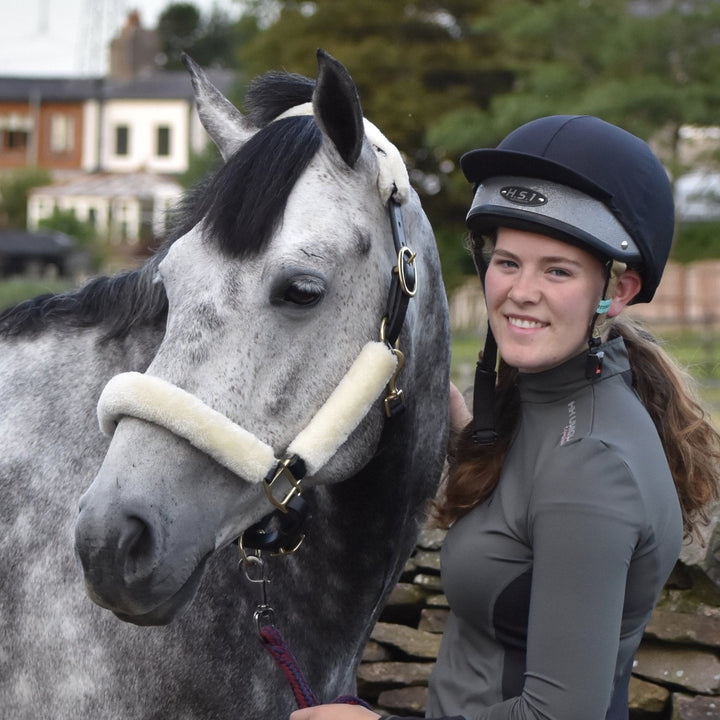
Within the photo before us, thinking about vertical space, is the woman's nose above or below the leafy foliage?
above

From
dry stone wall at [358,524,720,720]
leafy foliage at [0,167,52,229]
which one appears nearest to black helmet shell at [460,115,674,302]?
dry stone wall at [358,524,720,720]

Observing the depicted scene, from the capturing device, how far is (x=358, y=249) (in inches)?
97.3

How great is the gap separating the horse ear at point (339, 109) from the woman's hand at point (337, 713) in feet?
4.03

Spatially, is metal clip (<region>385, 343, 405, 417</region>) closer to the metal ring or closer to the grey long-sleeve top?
the metal ring

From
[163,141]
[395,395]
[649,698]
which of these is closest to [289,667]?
[395,395]

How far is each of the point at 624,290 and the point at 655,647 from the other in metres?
1.71

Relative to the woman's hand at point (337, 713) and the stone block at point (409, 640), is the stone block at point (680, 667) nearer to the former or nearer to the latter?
the stone block at point (409, 640)

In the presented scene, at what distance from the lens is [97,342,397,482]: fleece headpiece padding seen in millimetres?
2188

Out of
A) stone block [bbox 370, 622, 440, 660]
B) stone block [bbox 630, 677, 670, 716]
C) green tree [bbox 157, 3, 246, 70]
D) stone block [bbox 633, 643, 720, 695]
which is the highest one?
green tree [bbox 157, 3, 246, 70]

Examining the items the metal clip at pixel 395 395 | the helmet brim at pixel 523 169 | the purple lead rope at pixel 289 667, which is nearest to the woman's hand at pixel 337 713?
the purple lead rope at pixel 289 667

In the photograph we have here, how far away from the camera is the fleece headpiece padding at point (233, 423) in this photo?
86.1 inches

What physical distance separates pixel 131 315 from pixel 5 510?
577mm

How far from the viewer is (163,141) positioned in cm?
5862

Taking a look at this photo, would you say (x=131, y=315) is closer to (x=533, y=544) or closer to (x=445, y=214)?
(x=533, y=544)
